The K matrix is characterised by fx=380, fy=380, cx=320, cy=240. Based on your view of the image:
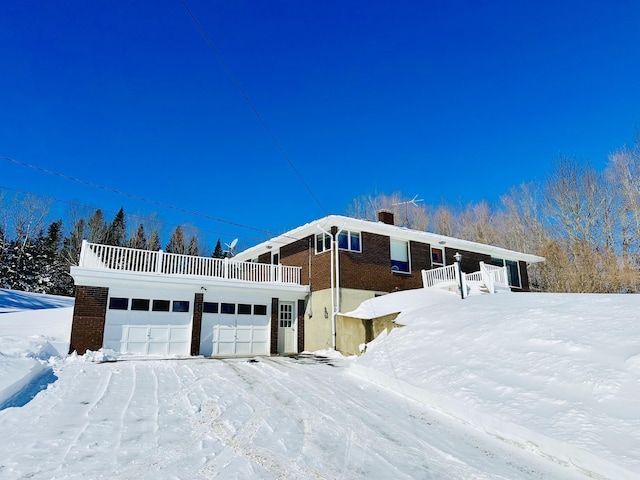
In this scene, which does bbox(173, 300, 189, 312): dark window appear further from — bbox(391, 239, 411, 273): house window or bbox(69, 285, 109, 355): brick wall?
bbox(391, 239, 411, 273): house window

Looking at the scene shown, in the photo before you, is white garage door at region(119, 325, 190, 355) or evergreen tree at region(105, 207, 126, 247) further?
evergreen tree at region(105, 207, 126, 247)

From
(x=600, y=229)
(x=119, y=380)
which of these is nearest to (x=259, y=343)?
(x=119, y=380)

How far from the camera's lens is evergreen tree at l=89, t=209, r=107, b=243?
1410 inches

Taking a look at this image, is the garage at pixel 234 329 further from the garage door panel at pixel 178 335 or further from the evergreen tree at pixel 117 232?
the evergreen tree at pixel 117 232

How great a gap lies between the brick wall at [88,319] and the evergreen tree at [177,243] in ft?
99.6

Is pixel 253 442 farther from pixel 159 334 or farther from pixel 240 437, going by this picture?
pixel 159 334

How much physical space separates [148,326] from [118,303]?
4.17ft

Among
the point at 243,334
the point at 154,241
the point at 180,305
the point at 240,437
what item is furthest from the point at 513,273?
the point at 154,241

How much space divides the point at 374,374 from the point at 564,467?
14.5 feet

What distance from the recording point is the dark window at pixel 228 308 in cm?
1502

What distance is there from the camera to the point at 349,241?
15594mm

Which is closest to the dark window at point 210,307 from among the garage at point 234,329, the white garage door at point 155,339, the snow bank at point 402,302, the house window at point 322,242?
the garage at point 234,329

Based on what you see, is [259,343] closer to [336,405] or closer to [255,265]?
[255,265]

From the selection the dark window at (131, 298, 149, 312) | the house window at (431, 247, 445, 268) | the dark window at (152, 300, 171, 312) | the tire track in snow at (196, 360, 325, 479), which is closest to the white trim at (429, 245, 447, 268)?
the house window at (431, 247, 445, 268)
